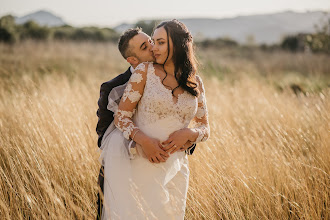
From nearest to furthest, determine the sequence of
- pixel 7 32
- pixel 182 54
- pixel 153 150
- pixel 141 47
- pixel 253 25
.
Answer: pixel 153 150 → pixel 182 54 → pixel 141 47 → pixel 7 32 → pixel 253 25

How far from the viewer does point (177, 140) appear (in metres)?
1.97

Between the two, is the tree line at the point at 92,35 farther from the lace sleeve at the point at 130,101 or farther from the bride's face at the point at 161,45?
the lace sleeve at the point at 130,101

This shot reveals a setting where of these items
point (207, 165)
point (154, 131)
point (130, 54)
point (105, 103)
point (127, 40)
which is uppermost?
point (127, 40)

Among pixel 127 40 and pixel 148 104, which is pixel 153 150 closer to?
pixel 148 104

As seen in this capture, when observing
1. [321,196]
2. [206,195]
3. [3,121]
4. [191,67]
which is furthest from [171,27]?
[3,121]

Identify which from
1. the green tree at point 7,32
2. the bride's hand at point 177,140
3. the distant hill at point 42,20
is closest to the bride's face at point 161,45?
the bride's hand at point 177,140

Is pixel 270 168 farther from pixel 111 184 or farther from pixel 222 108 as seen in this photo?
pixel 222 108

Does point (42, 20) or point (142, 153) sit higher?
point (42, 20)

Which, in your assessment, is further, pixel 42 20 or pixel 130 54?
pixel 42 20

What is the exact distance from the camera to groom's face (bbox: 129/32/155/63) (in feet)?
7.23

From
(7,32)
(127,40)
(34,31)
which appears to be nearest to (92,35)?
(34,31)

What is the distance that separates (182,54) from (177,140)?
23.8 inches

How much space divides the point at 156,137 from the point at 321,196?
5.70 ft

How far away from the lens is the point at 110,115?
84.0 inches
